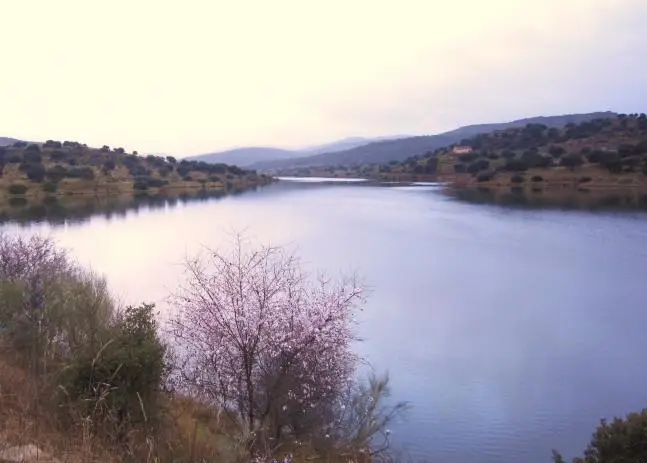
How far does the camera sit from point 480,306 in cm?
1847

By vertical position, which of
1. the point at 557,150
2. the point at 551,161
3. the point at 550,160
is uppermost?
the point at 557,150

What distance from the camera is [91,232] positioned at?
123ft

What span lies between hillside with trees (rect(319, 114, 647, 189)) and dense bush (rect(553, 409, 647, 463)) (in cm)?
7250

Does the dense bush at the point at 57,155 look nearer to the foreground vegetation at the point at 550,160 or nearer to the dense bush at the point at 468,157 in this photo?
the foreground vegetation at the point at 550,160

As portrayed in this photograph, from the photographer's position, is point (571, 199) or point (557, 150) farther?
point (557, 150)

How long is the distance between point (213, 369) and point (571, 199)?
194ft

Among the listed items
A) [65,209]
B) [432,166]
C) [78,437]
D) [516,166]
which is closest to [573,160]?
[516,166]

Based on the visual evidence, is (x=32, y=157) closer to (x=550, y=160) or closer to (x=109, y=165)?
(x=109, y=165)

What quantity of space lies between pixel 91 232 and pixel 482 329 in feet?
95.2

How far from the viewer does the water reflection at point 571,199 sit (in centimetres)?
5248

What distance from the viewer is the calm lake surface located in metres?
10.5

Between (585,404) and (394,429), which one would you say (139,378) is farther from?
(585,404)

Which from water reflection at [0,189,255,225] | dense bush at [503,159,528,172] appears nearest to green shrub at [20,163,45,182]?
water reflection at [0,189,255,225]

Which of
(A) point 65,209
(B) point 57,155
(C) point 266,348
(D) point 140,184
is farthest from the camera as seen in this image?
(B) point 57,155
